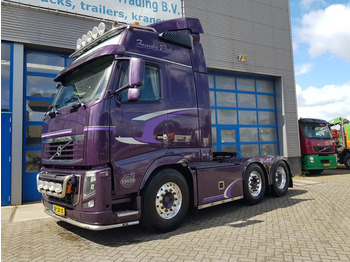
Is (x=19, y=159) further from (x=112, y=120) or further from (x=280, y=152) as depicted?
(x=280, y=152)

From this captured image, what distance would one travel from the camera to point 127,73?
166 inches

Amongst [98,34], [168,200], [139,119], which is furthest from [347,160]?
[98,34]

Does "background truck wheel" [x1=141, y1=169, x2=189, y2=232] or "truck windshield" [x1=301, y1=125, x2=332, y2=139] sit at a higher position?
"truck windshield" [x1=301, y1=125, x2=332, y2=139]

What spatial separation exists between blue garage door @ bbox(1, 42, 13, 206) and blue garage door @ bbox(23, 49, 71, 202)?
1.41 feet

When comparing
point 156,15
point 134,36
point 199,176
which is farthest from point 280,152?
point 134,36

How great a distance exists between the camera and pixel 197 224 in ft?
16.3

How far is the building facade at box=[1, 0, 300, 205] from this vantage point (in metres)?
7.50

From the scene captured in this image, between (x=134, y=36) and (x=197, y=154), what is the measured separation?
239cm

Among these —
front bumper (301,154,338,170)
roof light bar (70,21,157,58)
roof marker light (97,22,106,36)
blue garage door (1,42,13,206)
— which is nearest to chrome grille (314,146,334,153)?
front bumper (301,154,338,170)

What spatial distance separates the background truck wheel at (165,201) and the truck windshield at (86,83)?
1.65 meters

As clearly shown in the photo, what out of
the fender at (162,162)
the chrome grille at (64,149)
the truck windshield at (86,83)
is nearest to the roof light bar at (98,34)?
the truck windshield at (86,83)

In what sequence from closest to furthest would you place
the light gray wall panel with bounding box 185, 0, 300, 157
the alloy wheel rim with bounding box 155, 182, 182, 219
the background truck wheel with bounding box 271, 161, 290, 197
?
the alloy wheel rim with bounding box 155, 182, 182, 219
the background truck wheel with bounding box 271, 161, 290, 197
the light gray wall panel with bounding box 185, 0, 300, 157

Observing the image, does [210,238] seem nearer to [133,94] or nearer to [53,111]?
[133,94]

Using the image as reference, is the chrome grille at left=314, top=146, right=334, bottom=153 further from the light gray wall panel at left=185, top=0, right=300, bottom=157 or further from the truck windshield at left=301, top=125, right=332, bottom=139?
the light gray wall panel at left=185, top=0, right=300, bottom=157
